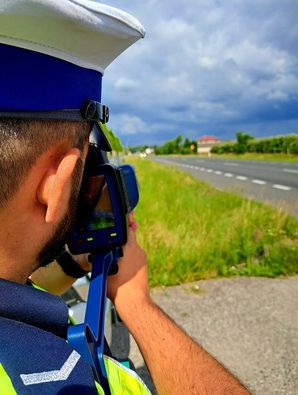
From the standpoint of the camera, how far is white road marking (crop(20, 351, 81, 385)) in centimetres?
61

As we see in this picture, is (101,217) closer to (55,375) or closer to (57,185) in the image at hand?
(57,185)

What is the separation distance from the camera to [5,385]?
585 millimetres

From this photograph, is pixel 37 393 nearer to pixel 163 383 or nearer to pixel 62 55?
pixel 163 383

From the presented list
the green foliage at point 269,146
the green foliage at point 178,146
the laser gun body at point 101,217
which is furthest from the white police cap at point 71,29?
the green foliage at point 178,146

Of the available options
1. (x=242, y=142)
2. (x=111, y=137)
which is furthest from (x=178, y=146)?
(x=111, y=137)

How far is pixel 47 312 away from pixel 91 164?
0.47 m

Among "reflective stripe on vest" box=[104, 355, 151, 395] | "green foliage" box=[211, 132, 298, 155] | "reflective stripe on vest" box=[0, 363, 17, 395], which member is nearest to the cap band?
"reflective stripe on vest" box=[0, 363, 17, 395]

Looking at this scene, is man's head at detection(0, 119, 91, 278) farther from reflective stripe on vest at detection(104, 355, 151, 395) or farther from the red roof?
the red roof

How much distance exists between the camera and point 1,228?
2.50ft

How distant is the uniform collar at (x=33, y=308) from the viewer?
693mm

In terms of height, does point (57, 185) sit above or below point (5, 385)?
above

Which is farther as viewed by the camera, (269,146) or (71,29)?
(269,146)

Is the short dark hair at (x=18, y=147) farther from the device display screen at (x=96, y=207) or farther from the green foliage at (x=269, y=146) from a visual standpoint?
A: the green foliage at (x=269, y=146)

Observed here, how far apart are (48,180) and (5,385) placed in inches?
13.9
